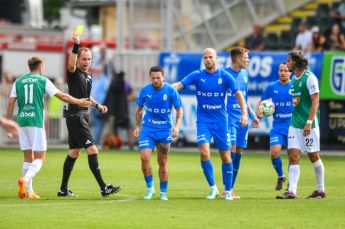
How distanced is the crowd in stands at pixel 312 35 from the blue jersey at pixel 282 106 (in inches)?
509

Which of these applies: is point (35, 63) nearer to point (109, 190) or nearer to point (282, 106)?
point (109, 190)

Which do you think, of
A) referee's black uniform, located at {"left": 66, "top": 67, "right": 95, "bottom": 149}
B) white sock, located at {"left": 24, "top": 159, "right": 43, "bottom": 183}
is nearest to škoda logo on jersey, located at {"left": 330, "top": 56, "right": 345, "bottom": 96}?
referee's black uniform, located at {"left": 66, "top": 67, "right": 95, "bottom": 149}

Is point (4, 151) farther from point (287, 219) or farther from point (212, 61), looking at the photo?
point (287, 219)

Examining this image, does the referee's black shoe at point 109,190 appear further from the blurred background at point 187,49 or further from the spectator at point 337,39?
the spectator at point 337,39

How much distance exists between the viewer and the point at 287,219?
14.5 meters

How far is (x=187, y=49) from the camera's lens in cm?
3731

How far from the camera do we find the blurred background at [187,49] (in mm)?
32125

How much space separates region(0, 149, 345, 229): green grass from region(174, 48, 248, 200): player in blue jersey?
0.67m

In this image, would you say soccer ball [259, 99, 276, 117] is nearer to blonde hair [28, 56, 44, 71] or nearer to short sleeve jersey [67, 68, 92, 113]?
short sleeve jersey [67, 68, 92, 113]

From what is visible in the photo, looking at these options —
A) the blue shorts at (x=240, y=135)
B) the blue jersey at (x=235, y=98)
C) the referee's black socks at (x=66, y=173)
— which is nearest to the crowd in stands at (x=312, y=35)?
the blue shorts at (x=240, y=135)

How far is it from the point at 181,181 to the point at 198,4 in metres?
16.7

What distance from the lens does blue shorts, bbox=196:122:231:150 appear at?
1761cm

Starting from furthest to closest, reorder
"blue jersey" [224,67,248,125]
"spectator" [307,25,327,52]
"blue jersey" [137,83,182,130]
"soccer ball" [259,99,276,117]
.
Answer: "spectator" [307,25,327,52] → "soccer ball" [259,99,276,117] → "blue jersey" [224,67,248,125] → "blue jersey" [137,83,182,130]

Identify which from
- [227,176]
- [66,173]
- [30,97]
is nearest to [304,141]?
[227,176]
